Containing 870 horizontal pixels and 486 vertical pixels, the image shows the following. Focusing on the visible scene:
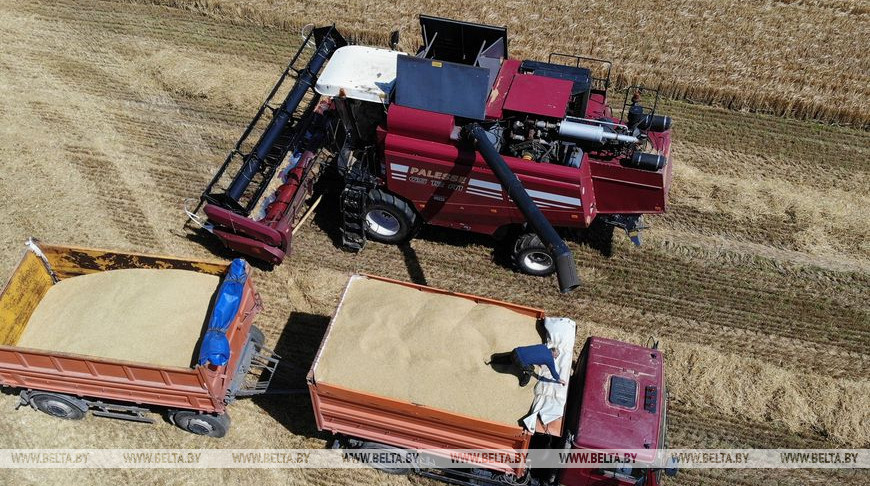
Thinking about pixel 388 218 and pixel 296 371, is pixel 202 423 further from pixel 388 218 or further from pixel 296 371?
pixel 388 218

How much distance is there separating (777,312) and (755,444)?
251 centimetres

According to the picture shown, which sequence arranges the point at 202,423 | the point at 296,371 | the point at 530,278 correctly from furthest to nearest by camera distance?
the point at 530,278, the point at 296,371, the point at 202,423

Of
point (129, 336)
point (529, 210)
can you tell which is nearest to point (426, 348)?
point (529, 210)

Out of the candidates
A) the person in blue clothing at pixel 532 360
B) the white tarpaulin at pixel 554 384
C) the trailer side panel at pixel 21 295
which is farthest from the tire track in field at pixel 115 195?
the white tarpaulin at pixel 554 384

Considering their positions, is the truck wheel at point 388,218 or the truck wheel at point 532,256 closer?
the truck wheel at point 532,256

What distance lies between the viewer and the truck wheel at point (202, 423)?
344 inches

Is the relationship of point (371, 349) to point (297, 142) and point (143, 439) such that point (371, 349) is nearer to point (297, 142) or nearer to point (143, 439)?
point (143, 439)

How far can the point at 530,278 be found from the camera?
11.2 metres

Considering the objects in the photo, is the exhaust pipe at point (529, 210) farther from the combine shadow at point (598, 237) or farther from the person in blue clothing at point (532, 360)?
the combine shadow at point (598, 237)

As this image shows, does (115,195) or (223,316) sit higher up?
(115,195)

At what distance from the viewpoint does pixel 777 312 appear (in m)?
10.7

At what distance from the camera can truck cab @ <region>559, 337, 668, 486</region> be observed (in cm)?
736

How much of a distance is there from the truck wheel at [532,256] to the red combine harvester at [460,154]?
0.02 meters

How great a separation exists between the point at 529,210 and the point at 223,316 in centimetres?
414
